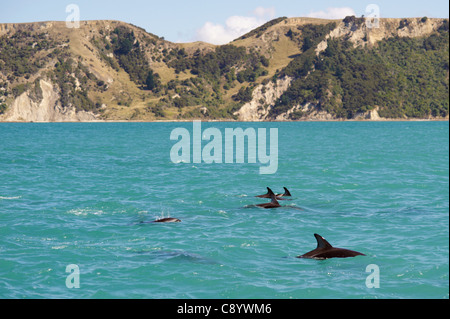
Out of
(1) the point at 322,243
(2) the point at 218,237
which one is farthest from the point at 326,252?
(2) the point at 218,237

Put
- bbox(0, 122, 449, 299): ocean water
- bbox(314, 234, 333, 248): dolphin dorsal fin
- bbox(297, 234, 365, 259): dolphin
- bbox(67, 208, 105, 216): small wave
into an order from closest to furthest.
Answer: bbox(0, 122, 449, 299): ocean water < bbox(297, 234, 365, 259): dolphin < bbox(314, 234, 333, 248): dolphin dorsal fin < bbox(67, 208, 105, 216): small wave

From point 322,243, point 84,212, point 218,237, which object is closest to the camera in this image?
point 322,243

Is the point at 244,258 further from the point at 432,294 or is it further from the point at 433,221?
the point at 433,221

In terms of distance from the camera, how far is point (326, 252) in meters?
22.9

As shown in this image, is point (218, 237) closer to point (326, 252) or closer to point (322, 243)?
point (322, 243)

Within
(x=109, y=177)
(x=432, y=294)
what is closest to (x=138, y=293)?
(x=432, y=294)

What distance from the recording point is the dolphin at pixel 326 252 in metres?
22.8

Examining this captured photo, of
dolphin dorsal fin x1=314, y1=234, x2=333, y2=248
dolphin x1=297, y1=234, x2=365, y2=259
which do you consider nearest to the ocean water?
dolphin x1=297, y1=234, x2=365, y2=259

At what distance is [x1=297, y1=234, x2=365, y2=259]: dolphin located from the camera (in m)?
22.8

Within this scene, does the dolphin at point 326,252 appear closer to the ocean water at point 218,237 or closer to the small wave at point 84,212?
the ocean water at point 218,237

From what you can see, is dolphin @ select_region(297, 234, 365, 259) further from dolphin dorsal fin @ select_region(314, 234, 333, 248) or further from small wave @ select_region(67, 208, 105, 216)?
small wave @ select_region(67, 208, 105, 216)

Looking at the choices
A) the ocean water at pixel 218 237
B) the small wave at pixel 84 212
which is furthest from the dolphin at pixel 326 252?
the small wave at pixel 84 212

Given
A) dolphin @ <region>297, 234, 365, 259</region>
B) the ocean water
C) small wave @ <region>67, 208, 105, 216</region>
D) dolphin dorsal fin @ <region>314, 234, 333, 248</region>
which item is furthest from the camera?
small wave @ <region>67, 208, 105, 216</region>

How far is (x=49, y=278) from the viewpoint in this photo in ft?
67.4
